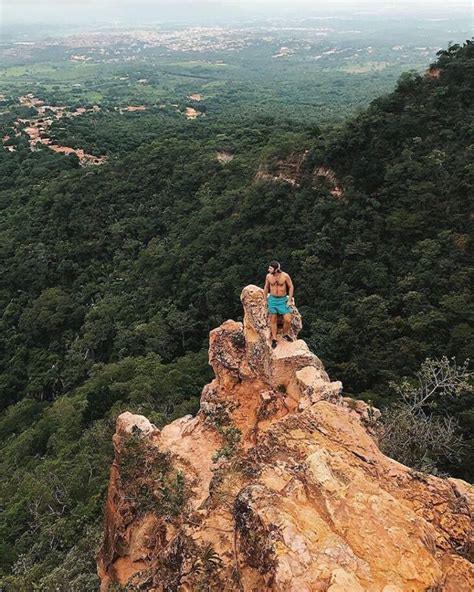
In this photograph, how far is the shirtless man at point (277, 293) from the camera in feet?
46.2

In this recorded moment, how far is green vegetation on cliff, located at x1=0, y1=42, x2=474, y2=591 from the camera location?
2406cm

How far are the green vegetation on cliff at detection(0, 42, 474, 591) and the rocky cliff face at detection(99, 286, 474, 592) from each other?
3.73 meters

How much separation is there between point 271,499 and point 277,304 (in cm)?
748

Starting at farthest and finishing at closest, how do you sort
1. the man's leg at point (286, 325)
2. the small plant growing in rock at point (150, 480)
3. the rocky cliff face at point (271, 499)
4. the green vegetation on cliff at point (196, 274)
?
the green vegetation on cliff at point (196, 274)
the man's leg at point (286, 325)
the small plant growing in rock at point (150, 480)
the rocky cliff face at point (271, 499)

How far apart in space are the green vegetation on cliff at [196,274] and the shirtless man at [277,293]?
8604 millimetres

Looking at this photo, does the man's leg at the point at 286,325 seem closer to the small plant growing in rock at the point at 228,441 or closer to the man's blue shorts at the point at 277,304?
the man's blue shorts at the point at 277,304

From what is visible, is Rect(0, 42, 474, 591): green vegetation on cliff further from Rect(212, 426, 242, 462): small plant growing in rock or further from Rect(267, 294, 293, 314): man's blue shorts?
Rect(267, 294, 293, 314): man's blue shorts

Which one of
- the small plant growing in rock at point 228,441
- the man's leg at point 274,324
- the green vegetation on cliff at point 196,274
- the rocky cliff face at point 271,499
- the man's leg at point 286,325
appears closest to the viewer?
the rocky cliff face at point 271,499

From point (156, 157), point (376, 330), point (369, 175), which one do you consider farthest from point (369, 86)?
point (376, 330)

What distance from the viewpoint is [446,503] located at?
8.56 meters

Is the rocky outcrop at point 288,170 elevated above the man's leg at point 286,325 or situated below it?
below

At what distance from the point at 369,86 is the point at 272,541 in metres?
183

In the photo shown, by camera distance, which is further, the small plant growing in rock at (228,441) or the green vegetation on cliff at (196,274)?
the green vegetation on cliff at (196,274)

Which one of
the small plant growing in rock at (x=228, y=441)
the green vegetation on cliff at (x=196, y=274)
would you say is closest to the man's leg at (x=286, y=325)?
the small plant growing in rock at (x=228, y=441)
